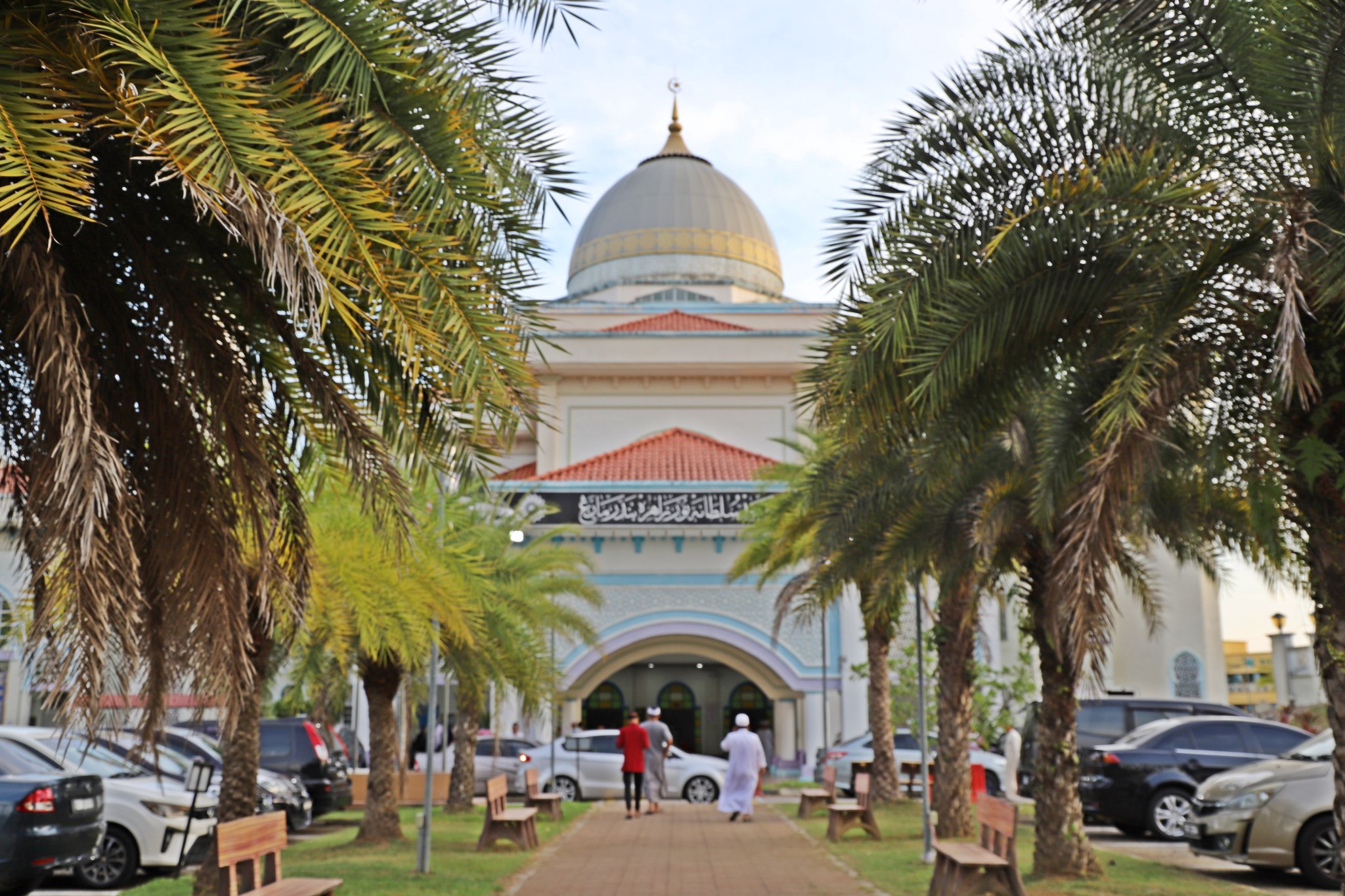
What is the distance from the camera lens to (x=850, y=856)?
15188mm

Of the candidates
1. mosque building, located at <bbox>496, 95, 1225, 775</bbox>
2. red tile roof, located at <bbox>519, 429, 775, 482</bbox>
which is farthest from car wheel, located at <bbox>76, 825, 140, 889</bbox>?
red tile roof, located at <bbox>519, 429, 775, 482</bbox>

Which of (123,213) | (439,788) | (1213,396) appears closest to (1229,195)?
(1213,396)

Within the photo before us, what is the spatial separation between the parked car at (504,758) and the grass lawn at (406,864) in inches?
233

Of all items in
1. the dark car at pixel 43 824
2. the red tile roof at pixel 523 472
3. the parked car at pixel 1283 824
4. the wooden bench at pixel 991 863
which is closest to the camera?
the wooden bench at pixel 991 863

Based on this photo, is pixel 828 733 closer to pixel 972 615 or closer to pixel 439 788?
pixel 439 788

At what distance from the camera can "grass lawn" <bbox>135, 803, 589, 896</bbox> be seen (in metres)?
12.3

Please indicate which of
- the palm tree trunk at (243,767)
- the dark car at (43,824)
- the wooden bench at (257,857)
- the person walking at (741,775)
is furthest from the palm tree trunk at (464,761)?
the wooden bench at (257,857)

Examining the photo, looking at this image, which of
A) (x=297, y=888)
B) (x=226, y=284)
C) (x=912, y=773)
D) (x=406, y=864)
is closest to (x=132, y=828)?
(x=406, y=864)

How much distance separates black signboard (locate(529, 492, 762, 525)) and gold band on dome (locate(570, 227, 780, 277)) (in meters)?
14.6

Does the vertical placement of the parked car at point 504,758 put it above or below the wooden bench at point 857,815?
Answer: above

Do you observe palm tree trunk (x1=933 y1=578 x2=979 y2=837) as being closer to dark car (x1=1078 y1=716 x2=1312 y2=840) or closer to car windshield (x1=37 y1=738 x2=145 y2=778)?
dark car (x1=1078 y1=716 x2=1312 y2=840)

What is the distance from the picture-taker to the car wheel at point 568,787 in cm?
2594

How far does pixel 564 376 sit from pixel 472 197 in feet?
93.2

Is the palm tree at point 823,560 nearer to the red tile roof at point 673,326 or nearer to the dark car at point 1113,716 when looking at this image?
the dark car at point 1113,716
